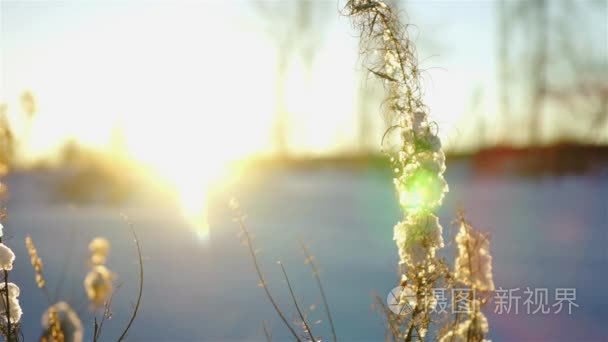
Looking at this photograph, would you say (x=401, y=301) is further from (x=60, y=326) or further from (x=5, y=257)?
(x=5, y=257)

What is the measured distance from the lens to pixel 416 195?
2.32 m

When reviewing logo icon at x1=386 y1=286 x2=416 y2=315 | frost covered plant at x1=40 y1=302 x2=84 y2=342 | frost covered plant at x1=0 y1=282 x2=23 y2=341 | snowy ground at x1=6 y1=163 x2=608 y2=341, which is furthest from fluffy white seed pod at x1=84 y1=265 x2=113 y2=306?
snowy ground at x1=6 y1=163 x2=608 y2=341

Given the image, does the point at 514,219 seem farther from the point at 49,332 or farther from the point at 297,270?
the point at 49,332

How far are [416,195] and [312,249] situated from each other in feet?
21.2

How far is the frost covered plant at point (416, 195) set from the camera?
2.33 metres

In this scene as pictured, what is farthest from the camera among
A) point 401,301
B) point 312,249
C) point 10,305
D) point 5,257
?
point 312,249

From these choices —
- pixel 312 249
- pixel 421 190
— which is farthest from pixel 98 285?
pixel 312 249

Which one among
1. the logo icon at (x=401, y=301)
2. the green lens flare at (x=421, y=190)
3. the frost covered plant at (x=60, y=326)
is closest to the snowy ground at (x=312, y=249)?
the frost covered plant at (x=60, y=326)

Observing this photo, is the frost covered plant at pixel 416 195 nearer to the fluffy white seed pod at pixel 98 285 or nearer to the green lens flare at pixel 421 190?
the green lens flare at pixel 421 190

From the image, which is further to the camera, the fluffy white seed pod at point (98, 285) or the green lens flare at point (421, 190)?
the green lens flare at point (421, 190)

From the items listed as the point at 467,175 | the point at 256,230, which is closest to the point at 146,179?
the point at 256,230

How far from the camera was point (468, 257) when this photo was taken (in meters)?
2.31

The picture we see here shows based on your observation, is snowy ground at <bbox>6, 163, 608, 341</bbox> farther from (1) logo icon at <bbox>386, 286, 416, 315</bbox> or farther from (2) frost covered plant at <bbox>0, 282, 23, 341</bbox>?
(1) logo icon at <bbox>386, 286, 416, 315</bbox>

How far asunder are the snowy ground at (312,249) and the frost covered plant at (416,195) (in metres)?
2.91
